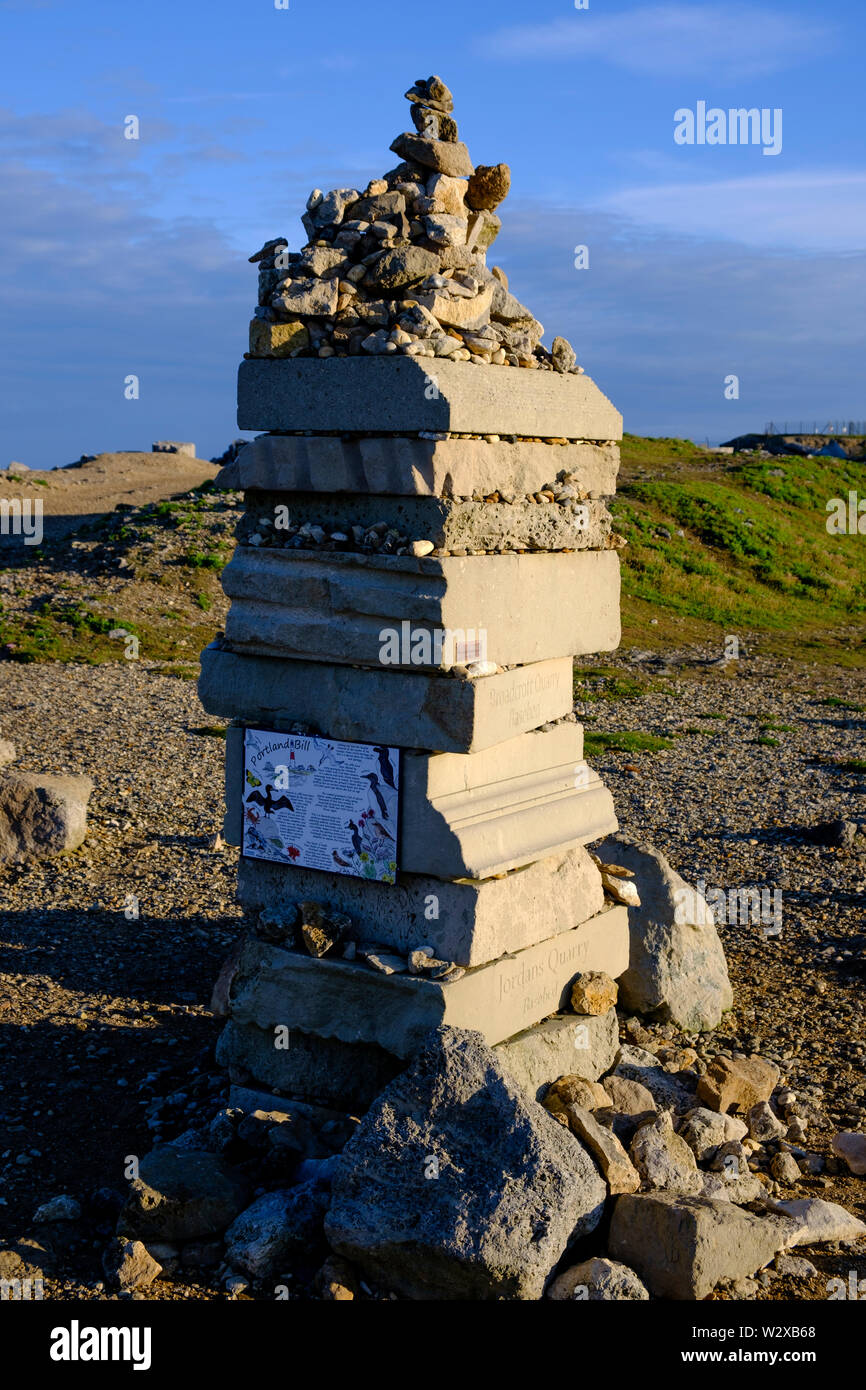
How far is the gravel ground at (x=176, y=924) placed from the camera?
242 inches

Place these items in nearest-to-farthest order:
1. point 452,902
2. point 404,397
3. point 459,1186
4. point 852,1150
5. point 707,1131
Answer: point 459,1186, point 404,397, point 452,902, point 707,1131, point 852,1150

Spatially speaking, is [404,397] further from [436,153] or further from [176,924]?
[176,924]

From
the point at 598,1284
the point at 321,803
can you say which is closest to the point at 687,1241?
the point at 598,1284

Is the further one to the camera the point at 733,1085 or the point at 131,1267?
the point at 733,1085

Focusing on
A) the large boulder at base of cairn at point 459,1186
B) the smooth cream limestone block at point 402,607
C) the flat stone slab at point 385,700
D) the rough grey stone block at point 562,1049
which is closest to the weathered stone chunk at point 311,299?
the smooth cream limestone block at point 402,607

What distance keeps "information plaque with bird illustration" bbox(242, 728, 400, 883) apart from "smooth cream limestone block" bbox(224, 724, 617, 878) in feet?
0.24

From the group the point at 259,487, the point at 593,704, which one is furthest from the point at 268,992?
the point at 593,704

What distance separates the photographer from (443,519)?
19.0ft

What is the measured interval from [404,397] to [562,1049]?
3.50 meters

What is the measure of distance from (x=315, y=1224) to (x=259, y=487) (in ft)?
11.8

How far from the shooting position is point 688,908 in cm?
790

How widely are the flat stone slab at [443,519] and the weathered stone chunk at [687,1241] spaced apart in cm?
312

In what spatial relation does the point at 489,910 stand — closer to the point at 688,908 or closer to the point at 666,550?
the point at 688,908

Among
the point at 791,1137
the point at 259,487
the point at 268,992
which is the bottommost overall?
the point at 791,1137
